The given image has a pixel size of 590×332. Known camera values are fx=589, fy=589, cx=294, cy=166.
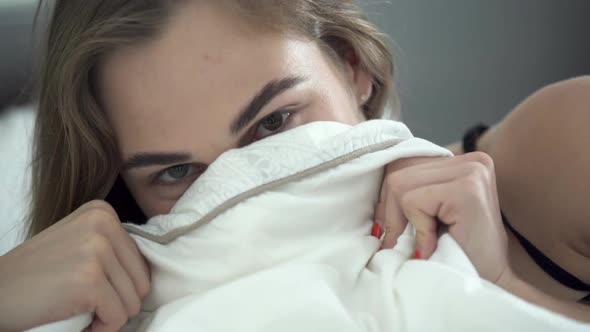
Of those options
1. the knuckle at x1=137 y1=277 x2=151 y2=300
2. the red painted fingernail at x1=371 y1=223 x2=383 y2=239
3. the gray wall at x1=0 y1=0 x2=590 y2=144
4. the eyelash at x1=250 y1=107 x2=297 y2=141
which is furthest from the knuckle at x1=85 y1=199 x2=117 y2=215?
the gray wall at x1=0 y1=0 x2=590 y2=144

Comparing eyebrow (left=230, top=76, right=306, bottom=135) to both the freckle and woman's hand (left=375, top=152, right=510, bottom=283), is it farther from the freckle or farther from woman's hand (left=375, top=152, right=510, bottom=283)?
woman's hand (left=375, top=152, right=510, bottom=283)

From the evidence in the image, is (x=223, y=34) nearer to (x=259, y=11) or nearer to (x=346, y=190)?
(x=259, y=11)

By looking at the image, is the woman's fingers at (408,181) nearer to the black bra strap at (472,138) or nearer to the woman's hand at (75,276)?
the woman's hand at (75,276)

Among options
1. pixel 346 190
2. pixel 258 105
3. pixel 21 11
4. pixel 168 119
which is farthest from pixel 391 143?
pixel 21 11

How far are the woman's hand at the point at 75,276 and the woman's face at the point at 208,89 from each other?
0.52 ft

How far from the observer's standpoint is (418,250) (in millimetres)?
720

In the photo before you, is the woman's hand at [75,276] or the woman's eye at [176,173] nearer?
the woman's hand at [75,276]

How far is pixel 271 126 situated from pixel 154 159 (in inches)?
7.4

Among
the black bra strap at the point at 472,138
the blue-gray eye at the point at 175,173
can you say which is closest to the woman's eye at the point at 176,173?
the blue-gray eye at the point at 175,173

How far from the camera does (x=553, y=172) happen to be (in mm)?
925

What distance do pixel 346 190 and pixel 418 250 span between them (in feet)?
0.41

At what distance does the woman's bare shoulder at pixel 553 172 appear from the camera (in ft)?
2.96

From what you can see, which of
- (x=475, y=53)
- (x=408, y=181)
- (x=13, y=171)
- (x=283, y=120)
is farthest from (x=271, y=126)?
(x=475, y=53)

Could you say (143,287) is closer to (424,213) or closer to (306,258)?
(306,258)
